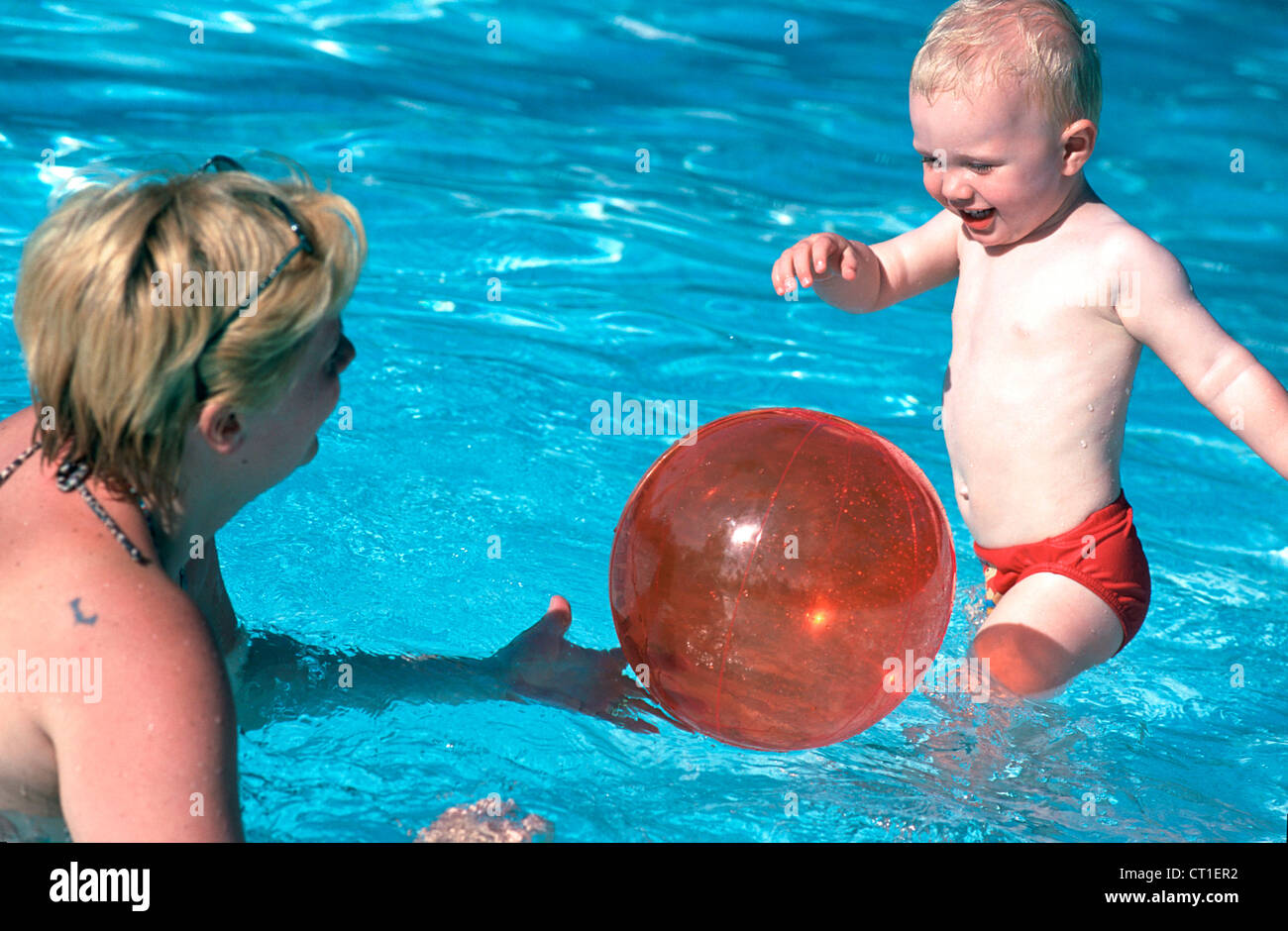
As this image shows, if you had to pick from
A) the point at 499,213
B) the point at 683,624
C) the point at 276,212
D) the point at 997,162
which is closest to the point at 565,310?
the point at 499,213

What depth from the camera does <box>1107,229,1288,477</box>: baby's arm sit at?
3090mm

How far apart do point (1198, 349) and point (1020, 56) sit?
0.84 meters

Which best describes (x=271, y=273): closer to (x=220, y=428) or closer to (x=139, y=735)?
(x=220, y=428)

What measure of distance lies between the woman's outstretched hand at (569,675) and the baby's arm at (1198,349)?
1557 mm

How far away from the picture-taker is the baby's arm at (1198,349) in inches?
122

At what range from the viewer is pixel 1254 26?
28.8 feet

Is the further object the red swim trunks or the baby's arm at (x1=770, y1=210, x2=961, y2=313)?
the baby's arm at (x1=770, y1=210, x2=961, y2=313)

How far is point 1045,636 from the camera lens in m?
3.21

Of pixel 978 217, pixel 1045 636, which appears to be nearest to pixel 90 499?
pixel 1045 636

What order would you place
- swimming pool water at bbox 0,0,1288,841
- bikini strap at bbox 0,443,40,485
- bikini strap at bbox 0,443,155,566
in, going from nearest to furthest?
bikini strap at bbox 0,443,155,566 < bikini strap at bbox 0,443,40,485 < swimming pool water at bbox 0,0,1288,841

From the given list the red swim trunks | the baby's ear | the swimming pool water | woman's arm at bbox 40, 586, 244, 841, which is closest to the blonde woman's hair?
woman's arm at bbox 40, 586, 244, 841

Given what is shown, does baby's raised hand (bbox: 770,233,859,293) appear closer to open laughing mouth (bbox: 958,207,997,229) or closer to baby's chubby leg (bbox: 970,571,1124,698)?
open laughing mouth (bbox: 958,207,997,229)

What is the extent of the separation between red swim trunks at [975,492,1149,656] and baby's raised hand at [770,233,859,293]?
92 cm

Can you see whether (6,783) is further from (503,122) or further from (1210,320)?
(503,122)
